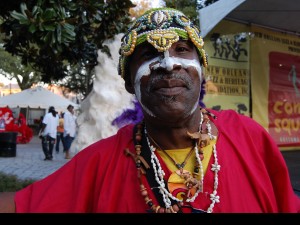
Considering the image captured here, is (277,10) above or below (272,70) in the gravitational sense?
above

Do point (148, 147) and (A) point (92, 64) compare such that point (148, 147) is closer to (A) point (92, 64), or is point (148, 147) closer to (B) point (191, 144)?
(B) point (191, 144)

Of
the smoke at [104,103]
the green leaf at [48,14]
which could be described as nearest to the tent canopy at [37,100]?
the smoke at [104,103]

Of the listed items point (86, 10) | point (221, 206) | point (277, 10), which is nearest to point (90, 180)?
point (221, 206)

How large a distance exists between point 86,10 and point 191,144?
2796 millimetres

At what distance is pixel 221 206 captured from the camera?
138cm

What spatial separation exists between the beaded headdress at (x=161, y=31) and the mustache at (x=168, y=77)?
10 centimetres

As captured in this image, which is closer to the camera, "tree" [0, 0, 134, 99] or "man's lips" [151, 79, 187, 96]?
"man's lips" [151, 79, 187, 96]

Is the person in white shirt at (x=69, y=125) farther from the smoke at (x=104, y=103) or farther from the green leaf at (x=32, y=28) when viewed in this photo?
the green leaf at (x=32, y=28)

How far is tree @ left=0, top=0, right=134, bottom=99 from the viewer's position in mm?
3049

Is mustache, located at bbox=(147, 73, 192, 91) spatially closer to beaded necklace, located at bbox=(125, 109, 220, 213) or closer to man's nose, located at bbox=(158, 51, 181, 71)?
man's nose, located at bbox=(158, 51, 181, 71)

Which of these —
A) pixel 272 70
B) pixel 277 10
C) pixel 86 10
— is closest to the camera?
pixel 86 10

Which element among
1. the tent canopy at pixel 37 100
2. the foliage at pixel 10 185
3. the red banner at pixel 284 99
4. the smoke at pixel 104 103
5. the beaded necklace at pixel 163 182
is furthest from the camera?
the tent canopy at pixel 37 100

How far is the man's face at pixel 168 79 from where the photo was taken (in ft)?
4.56

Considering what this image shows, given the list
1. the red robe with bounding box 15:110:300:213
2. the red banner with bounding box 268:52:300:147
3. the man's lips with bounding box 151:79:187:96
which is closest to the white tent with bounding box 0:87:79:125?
the red banner with bounding box 268:52:300:147
